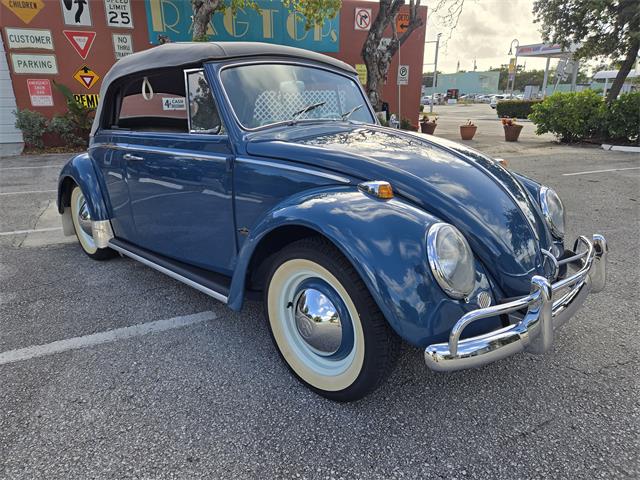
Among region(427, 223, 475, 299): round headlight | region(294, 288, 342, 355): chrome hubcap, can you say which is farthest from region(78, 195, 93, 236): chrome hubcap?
region(427, 223, 475, 299): round headlight

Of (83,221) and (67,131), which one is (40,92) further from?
(83,221)

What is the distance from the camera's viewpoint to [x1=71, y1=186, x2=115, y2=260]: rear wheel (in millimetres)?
4051

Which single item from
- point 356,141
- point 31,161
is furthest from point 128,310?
point 31,161

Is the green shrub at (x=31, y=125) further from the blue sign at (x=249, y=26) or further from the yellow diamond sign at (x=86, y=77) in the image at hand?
the blue sign at (x=249, y=26)

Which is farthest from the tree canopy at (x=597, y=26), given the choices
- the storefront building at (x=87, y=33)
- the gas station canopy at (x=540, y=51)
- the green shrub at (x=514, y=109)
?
the gas station canopy at (x=540, y=51)

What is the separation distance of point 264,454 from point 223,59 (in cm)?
223

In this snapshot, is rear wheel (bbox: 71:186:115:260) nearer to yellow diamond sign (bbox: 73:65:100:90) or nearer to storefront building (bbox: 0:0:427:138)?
storefront building (bbox: 0:0:427:138)

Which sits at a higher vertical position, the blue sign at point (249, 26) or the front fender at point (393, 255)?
the blue sign at point (249, 26)

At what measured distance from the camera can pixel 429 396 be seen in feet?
7.13

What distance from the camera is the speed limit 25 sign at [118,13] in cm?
1134

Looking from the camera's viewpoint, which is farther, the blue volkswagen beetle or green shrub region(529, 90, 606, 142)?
green shrub region(529, 90, 606, 142)

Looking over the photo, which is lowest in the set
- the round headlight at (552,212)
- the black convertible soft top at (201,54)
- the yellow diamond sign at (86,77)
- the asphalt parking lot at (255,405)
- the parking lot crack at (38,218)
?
the parking lot crack at (38,218)

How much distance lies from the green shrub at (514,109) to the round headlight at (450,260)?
31104 mm

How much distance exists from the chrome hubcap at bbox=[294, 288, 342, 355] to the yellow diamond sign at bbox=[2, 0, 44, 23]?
12771mm
